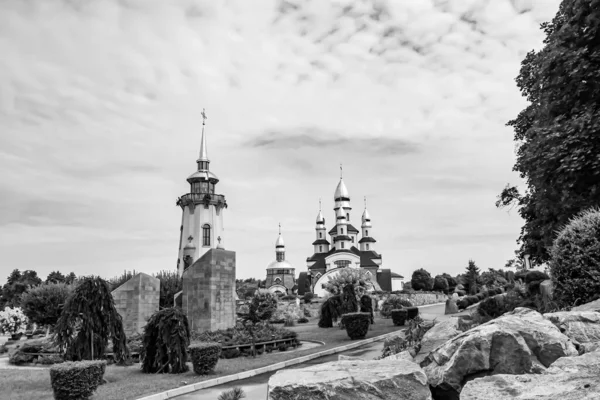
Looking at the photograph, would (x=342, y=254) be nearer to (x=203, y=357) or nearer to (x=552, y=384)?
(x=203, y=357)

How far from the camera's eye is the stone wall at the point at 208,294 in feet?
73.8

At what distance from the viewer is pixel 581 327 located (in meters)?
7.90

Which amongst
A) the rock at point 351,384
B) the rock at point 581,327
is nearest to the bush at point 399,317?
the rock at point 581,327

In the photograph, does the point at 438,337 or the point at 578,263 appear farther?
the point at 578,263

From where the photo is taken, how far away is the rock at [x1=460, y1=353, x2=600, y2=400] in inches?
165

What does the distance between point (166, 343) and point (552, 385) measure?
12836mm

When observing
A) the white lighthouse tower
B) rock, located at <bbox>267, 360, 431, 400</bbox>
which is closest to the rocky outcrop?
rock, located at <bbox>267, 360, 431, 400</bbox>

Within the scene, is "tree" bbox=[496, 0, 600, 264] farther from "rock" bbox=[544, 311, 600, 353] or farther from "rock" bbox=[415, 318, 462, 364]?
"rock" bbox=[544, 311, 600, 353]

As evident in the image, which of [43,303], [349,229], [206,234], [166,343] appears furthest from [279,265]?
[166,343]

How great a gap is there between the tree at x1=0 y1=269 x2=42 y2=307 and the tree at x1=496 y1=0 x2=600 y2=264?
2940 inches

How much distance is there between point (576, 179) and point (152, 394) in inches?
540

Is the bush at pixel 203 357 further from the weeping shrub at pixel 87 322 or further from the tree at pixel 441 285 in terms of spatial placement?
the tree at pixel 441 285

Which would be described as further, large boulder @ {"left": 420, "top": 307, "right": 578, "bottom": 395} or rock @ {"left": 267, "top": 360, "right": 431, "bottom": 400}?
large boulder @ {"left": 420, "top": 307, "right": 578, "bottom": 395}

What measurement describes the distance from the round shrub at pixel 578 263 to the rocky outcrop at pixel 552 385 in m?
7.13
